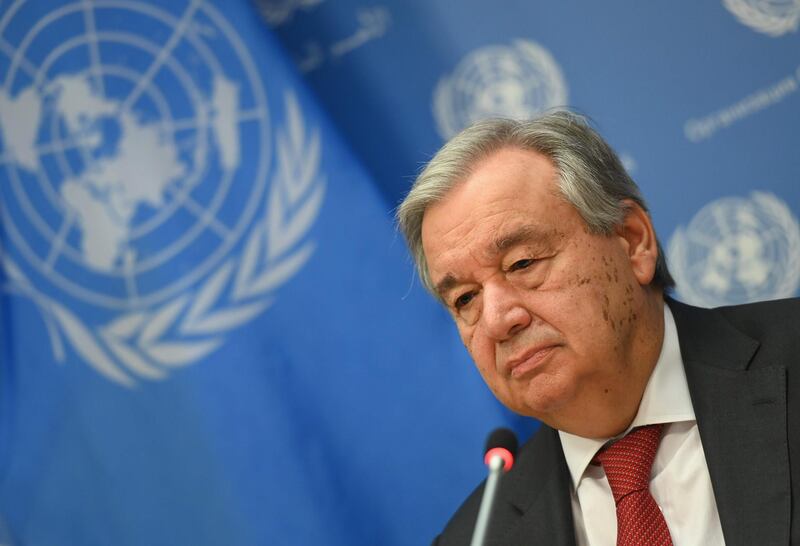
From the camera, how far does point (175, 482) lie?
10.3ft

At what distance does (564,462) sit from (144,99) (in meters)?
1.85

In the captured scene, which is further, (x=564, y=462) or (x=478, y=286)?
(x=564, y=462)

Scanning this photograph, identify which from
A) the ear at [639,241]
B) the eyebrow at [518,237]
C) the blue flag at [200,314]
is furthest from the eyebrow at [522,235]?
the blue flag at [200,314]

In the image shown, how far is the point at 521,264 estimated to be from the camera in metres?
2.43

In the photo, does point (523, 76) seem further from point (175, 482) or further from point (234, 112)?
point (175, 482)

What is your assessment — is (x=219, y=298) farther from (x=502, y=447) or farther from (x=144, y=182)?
(x=502, y=447)

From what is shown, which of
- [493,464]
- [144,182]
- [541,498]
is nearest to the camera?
→ [493,464]

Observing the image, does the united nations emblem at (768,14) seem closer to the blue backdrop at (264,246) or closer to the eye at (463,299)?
the blue backdrop at (264,246)

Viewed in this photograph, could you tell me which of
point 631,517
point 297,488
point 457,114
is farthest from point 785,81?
point 297,488

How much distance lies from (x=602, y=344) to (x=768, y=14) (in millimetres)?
1400

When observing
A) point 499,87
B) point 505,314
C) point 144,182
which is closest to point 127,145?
point 144,182

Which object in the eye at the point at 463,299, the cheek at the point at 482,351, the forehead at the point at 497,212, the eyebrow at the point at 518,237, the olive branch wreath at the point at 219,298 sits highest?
the olive branch wreath at the point at 219,298

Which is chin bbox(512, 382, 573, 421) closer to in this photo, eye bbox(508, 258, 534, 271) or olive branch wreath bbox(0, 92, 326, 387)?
eye bbox(508, 258, 534, 271)

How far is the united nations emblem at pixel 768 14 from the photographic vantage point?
301 cm
